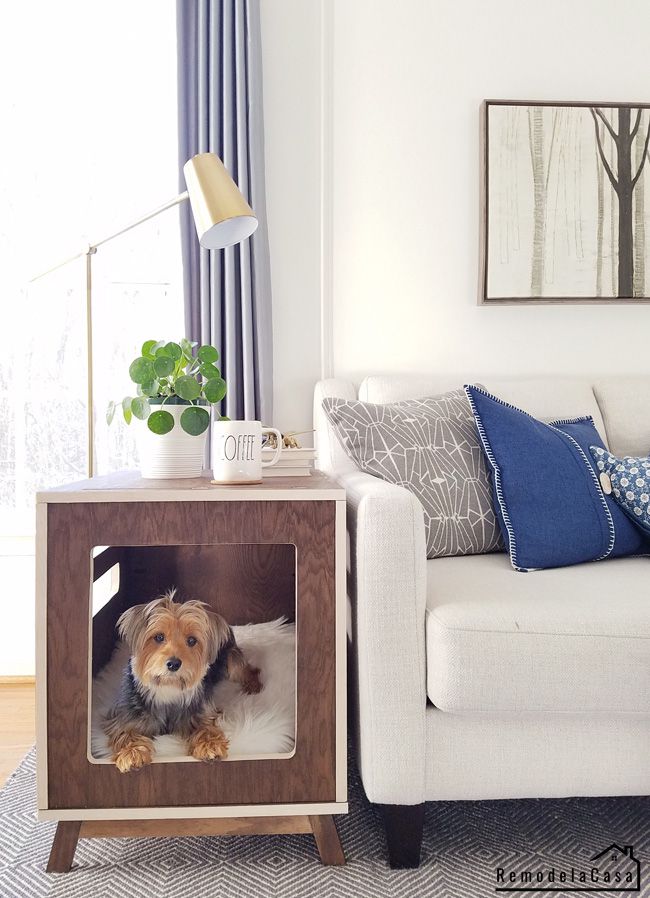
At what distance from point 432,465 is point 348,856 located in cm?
77

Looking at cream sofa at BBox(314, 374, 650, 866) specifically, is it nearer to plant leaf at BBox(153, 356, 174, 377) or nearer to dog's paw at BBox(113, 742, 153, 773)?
dog's paw at BBox(113, 742, 153, 773)

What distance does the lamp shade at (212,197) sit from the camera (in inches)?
57.8

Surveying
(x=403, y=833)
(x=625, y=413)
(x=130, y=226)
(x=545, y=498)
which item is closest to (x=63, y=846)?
(x=403, y=833)

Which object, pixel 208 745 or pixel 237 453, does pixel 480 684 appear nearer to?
pixel 208 745

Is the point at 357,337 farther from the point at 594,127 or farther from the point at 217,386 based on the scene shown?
the point at 594,127

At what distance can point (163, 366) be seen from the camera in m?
1.48

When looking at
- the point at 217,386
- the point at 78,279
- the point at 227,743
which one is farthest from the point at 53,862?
the point at 78,279

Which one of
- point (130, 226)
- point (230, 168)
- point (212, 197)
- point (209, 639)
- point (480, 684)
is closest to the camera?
point (480, 684)

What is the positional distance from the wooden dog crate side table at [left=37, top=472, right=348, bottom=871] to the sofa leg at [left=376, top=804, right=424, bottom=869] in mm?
83

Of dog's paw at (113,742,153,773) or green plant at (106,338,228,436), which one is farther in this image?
green plant at (106,338,228,436)

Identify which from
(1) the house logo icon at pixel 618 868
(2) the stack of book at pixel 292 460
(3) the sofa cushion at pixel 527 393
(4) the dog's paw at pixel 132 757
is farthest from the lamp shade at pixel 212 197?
(1) the house logo icon at pixel 618 868

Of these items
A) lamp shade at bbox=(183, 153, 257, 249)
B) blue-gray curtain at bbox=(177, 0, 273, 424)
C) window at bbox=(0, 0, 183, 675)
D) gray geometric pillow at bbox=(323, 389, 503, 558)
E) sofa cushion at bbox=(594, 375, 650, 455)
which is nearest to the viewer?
lamp shade at bbox=(183, 153, 257, 249)

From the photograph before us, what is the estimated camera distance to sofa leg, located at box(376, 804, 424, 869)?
1238 mm

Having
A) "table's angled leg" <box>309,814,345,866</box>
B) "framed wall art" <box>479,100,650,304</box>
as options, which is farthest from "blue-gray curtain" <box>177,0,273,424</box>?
"table's angled leg" <box>309,814,345,866</box>
